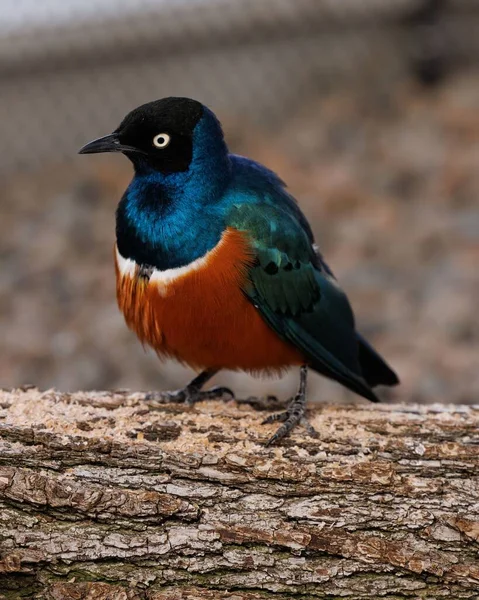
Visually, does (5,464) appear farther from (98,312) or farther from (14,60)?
(14,60)

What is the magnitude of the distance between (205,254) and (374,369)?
1203 millimetres

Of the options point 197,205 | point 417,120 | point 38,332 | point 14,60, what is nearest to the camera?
point 197,205

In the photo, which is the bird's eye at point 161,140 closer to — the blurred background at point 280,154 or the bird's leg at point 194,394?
the bird's leg at point 194,394

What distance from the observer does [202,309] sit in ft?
13.0

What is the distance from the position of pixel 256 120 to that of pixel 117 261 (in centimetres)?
542

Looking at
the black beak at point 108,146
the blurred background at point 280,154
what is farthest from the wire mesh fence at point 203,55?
the black beak at point 108,146

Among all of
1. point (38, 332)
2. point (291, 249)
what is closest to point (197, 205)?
point (291, 249)

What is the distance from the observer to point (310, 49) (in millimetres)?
9586

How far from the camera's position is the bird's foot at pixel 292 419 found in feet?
12.4

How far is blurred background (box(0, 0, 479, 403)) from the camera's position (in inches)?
257

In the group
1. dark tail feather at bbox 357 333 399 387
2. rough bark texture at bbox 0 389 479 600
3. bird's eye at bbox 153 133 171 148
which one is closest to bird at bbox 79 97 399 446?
bird's eye at bbox 153 133 171 148

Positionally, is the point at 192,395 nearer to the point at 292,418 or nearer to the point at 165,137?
the point at 292,418

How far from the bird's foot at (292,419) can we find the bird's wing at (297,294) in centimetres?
30

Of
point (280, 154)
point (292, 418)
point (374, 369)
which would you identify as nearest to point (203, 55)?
point (280, 154)
